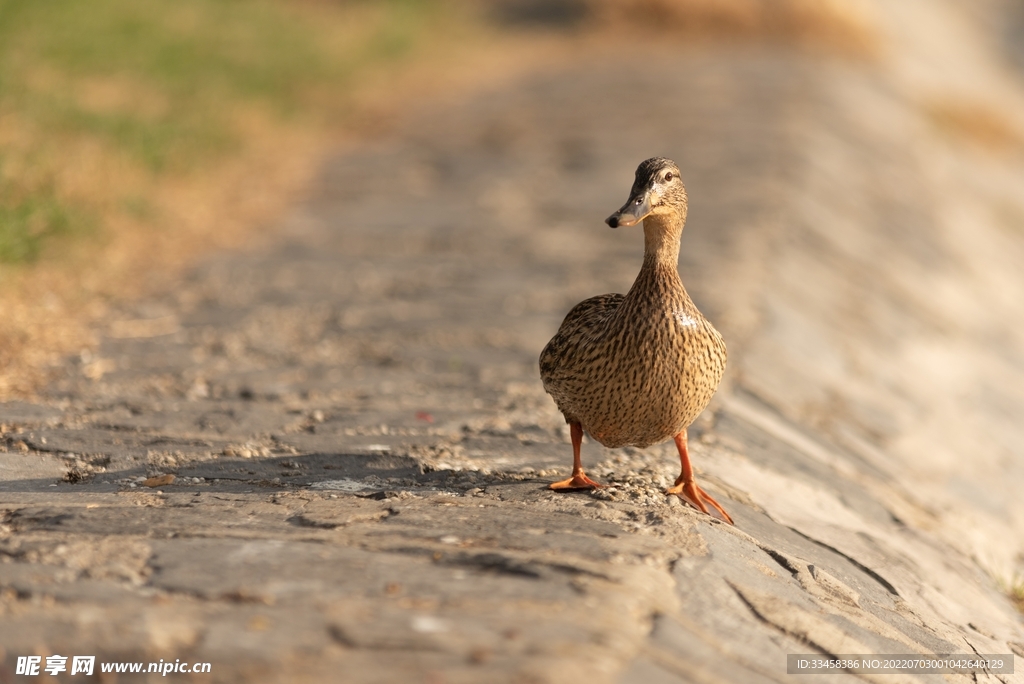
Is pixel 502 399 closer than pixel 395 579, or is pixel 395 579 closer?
pixel 395 579

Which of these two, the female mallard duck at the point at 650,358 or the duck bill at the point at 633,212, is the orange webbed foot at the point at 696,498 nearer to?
the female mallard duck at the point at 650,358

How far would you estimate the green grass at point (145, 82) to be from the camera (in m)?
6.49

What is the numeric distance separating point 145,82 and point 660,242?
6979 millimetres

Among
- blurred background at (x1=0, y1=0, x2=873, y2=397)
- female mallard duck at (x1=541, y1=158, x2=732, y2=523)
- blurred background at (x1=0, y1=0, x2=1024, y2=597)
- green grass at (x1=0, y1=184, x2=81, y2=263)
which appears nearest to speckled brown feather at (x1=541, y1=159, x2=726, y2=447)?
female mallard duck at (x1=541, y1=158, x2=732, y2=523)

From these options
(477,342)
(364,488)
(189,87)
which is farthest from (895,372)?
(189,87)

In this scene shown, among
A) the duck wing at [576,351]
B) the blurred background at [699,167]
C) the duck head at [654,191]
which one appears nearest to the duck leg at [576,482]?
the duck wing at [576,351]

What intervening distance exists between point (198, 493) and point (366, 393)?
4.83ft

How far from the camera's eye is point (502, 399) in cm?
482

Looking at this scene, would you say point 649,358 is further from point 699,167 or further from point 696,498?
point 699,167

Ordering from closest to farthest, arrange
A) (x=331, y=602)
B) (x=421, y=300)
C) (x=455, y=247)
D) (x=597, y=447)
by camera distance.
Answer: (x=331, y=602)
(x=597, y=447)
(x=421, y=300)
(x=455, y=247)

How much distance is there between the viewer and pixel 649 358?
11.2ft

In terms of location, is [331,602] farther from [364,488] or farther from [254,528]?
[364,488]

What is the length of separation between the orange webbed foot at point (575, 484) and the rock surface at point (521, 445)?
3.0 inches

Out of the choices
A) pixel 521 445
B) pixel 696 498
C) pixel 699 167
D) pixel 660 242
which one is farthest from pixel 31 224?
pixel 699 167
